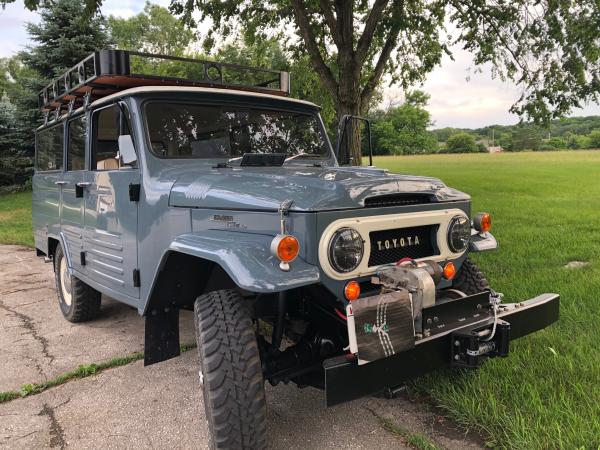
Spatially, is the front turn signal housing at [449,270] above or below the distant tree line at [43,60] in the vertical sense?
below

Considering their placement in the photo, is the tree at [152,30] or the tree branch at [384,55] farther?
the tree at [152,30]

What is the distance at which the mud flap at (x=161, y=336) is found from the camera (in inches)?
121

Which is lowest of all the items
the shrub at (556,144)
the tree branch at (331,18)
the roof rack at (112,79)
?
the roof rack at (112,79)

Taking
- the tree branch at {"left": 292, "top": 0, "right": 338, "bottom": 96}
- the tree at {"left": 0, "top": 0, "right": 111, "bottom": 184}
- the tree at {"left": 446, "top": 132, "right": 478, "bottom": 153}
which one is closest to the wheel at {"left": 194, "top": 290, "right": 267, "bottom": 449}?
the tree branch at {"left": 292, "top": 0, "right": 338, "bottom": 96}

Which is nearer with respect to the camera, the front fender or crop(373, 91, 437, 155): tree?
the front fender

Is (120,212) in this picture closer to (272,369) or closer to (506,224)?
(272,369)

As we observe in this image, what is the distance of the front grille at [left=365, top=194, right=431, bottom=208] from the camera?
2586mm

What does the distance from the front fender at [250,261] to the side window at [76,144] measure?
89.4 inches

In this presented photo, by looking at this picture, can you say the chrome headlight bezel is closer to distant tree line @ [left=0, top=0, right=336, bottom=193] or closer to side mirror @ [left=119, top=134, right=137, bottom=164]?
side mirror @ [left=119, top=134, right=137, bottom=164]

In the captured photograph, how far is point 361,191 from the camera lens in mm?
2504

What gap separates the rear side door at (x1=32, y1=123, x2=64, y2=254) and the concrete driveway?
→ 59.2 inches

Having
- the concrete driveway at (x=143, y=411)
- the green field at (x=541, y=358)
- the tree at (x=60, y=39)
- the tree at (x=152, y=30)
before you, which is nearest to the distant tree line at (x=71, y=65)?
the tree at (x=60, y=39)

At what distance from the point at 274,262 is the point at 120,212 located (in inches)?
72.1

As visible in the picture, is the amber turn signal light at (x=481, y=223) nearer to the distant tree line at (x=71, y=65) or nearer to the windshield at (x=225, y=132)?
the windshield at (x=225, y=132)
